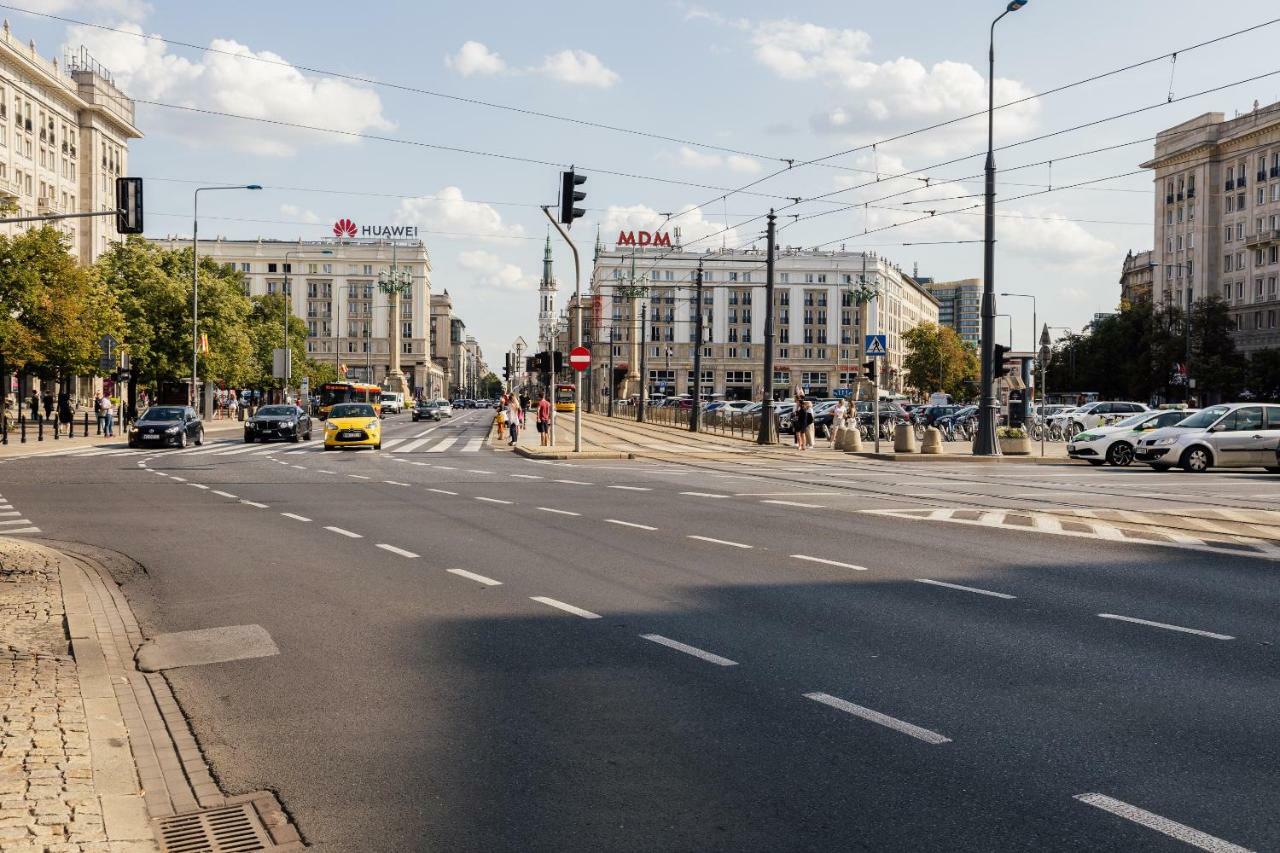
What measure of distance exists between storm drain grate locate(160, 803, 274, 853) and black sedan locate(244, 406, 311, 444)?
39587 millimetres

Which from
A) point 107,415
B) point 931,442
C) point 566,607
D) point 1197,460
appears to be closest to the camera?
point 566,607

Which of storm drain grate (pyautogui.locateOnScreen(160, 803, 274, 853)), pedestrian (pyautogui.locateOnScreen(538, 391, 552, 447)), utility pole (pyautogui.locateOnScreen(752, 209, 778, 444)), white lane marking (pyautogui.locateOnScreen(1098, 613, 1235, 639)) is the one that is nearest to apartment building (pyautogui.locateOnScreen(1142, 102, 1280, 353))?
utility pole (pyautogui.locateOnScreen(752, 209, 778, 444))

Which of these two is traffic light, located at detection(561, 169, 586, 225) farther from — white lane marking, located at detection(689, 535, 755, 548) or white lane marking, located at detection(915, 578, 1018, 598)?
white lane marking, located at detection(915, 578, 1018, 598)

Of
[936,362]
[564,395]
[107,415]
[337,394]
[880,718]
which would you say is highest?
[936,362]

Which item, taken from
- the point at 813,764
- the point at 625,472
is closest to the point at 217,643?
the point at 813,764

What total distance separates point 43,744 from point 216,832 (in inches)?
54.3

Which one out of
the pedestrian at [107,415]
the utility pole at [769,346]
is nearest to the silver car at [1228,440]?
the utility pole at [769,346]

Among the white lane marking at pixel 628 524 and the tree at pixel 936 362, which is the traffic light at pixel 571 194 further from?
the tree at pixel 936 362

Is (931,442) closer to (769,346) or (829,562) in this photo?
(769,346)

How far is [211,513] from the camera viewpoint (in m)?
16.7

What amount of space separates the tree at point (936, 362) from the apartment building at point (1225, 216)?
2109 cm

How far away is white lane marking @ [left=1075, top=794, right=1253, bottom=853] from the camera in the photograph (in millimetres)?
4305

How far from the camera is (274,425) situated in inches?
1686

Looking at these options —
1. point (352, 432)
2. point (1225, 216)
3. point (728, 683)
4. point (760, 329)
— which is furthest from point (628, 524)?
point (760, 329)
